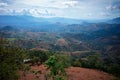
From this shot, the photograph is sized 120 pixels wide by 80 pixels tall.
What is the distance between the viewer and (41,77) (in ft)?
93.7

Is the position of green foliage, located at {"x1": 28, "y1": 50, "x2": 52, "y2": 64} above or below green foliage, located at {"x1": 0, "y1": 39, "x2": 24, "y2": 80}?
below

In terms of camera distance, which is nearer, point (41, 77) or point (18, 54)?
point (18, 54)

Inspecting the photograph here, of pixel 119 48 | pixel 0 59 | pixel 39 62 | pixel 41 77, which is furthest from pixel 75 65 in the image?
pixel 119 48

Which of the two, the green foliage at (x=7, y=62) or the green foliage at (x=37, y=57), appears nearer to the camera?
the green foliage at (x=7, y=62)

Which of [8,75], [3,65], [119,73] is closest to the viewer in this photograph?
[3,65]

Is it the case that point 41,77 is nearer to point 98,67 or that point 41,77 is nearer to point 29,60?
point 29,60

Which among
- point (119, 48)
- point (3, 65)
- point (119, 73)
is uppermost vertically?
point (3, 65)

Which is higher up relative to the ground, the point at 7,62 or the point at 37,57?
the point at 7,62

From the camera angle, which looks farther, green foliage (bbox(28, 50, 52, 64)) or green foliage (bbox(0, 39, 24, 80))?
green foliage (bbox(28, 50, 52, 64))

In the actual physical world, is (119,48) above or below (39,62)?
below

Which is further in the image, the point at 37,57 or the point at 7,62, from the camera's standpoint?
the point at 37,57

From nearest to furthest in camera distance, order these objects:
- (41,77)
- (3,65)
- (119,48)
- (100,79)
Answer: (3,65), (41,77), (100,79), (119,48)

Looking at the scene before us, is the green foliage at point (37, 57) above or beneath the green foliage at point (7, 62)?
beneath

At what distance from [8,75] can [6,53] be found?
2208 millimetres
